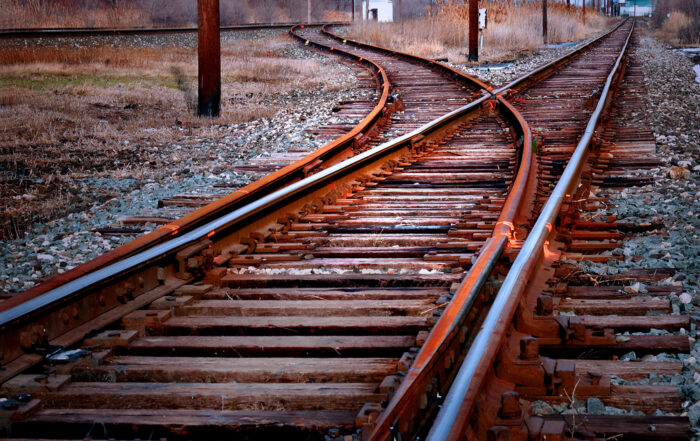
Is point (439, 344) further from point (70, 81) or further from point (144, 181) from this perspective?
point (70, 81)

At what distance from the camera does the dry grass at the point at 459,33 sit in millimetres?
23547

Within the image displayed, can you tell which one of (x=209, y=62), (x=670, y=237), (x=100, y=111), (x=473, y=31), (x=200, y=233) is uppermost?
(x=473, y=31)

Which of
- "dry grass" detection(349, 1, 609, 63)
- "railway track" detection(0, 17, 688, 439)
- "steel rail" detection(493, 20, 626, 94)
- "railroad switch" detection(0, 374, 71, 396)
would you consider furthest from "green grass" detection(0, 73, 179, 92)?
"railroad switch" detection(0, 374, 71, 396)

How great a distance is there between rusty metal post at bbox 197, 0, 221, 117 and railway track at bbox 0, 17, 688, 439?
593 cm

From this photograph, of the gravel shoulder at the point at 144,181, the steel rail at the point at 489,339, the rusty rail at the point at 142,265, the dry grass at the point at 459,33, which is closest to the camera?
the steel rail at the point at 489,339

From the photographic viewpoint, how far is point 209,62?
11.2 m

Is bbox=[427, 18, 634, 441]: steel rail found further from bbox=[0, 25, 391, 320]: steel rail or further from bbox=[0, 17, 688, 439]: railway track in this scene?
bbox=[0, 25, 391, 320]: steel rail

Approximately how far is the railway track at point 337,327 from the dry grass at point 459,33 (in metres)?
15.9

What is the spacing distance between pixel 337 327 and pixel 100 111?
923cm

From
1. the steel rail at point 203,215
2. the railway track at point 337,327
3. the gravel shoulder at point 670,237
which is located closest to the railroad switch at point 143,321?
the railway track at point 337,327

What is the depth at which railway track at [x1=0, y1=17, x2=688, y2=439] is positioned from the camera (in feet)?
7.59

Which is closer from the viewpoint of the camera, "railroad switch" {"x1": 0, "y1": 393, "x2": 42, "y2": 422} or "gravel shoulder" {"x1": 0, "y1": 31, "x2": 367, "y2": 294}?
"railroad switch" {"x1": 0, "y1": 393, "x2": 42, "y2": 422}

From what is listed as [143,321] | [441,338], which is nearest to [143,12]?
[143,321]

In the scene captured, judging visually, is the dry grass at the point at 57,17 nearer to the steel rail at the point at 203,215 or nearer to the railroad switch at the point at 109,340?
the steel rail at the point at 203,215
